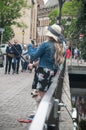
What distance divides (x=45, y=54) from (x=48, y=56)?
0.22 feet

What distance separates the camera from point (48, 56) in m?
10.7

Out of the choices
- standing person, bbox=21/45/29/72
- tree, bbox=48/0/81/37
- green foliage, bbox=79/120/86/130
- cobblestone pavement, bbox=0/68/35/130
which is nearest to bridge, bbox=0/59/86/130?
cobblestone pavement, bbox=0/68/35/130

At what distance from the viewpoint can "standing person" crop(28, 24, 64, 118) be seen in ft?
34.8

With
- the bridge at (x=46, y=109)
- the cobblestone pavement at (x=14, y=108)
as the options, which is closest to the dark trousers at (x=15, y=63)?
the bridge at (x=46, y=109)

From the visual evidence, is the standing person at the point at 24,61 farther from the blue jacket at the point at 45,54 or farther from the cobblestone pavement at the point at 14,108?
the blue jacket at the point at 45,54

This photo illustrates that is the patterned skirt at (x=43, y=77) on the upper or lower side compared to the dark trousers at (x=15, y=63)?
upper

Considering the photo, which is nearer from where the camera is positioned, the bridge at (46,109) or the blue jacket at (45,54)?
the bridge at (46,109)

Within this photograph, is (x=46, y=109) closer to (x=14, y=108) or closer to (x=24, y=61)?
(x=14, y=108)

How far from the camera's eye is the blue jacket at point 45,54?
1066 cm

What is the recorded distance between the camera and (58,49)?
1063 cm

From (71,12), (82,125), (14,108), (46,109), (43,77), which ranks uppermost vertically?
(46,109)

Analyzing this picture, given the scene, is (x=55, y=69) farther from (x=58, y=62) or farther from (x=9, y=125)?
(x=9, y=125)

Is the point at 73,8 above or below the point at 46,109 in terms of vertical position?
below

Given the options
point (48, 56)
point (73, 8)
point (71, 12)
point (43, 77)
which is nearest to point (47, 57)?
point (48, 56)
